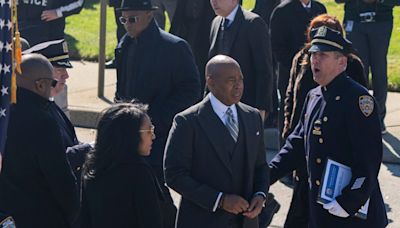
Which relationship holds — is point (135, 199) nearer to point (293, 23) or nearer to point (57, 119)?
point (57, 119)

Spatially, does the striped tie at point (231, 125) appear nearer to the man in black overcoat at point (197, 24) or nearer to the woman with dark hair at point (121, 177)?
the woman with dark hair at point (121, 177)

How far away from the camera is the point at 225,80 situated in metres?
5.47

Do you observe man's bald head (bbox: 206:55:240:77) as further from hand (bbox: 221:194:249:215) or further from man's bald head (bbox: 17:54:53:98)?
man's bald head (bbox: 17:54:53:98)

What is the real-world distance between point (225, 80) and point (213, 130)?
0.30 m

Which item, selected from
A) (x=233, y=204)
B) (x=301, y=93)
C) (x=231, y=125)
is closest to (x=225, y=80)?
(x=231, y=125)

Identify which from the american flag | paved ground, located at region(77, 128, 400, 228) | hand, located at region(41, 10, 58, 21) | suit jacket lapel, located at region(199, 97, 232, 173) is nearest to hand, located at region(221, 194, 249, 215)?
suit jacket lapel, located at region(199, 97, 232, 173)

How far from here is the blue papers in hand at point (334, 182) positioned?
5.44 metres

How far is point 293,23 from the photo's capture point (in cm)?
873

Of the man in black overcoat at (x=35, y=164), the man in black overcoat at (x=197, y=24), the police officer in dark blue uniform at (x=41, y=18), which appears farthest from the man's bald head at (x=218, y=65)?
the police officer in dark blue uniform at (x=41, y=18)

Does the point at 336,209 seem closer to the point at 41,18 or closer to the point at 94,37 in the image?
the point at 41,18

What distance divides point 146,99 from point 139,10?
687 mm

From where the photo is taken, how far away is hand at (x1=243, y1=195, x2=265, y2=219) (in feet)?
18.0

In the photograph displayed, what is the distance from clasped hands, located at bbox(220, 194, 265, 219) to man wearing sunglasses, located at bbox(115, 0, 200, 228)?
4.79 feet

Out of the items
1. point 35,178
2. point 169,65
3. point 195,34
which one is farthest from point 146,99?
point 195,34
